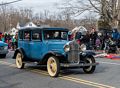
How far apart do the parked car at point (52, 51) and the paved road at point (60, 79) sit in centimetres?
41

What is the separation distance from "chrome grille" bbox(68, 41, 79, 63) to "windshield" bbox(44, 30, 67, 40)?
139 cm

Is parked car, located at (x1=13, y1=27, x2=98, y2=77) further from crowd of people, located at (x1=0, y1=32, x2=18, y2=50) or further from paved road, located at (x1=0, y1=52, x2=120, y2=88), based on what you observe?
crowd of people, located at (x1=0, y1=32, x2=18, y2=50)

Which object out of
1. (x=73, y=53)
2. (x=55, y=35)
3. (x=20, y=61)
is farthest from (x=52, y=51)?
(x=20, y=61)

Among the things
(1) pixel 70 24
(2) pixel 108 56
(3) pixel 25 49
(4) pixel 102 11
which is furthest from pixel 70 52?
(1) pixel 70 24

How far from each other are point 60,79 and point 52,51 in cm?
130

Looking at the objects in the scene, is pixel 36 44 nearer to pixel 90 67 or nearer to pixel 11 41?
pixel 90 67

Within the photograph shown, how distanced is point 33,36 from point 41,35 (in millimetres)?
670

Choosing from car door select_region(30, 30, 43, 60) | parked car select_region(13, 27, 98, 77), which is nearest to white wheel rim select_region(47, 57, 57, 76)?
parked car select_region(13, 27, 98, 77)

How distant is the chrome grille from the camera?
12.7 m

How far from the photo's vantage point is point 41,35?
13742mm

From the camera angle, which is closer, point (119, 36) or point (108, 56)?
point (108, 56)

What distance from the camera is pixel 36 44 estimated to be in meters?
14.0

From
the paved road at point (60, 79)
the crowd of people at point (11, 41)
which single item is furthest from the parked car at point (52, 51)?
the crowd of people at point (11, 41)

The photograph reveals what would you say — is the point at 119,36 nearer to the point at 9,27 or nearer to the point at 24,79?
the point at 24,79
